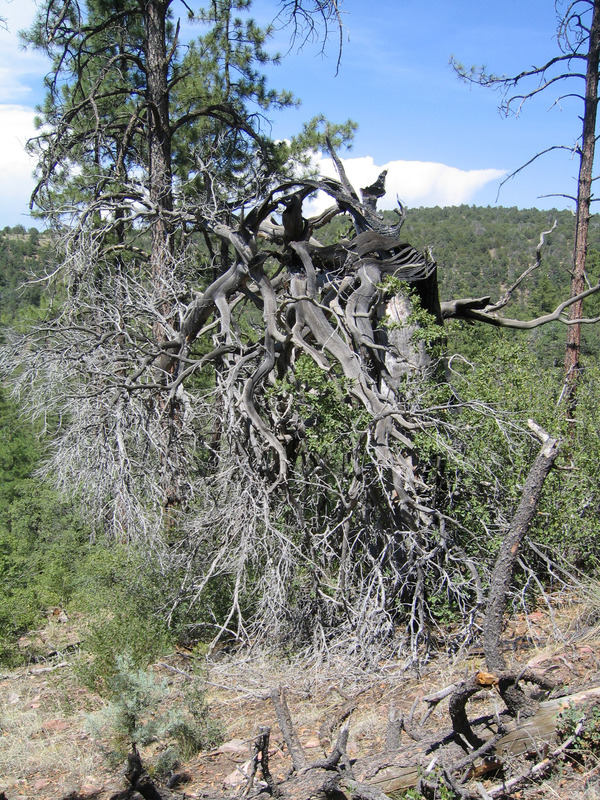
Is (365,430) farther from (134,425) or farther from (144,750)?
(144,750)

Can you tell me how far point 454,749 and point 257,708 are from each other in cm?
230

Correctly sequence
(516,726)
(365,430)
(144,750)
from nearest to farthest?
(516,726) < (144,750) < (365,430)

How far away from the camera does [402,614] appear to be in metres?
6.19

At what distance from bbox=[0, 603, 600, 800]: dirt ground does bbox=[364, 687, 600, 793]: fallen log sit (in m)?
0.15

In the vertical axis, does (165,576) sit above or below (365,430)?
below

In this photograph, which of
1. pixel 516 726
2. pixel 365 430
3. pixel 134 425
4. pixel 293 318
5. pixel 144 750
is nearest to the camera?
pixel 516 726

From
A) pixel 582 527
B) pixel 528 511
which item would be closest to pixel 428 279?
pixel 582 527

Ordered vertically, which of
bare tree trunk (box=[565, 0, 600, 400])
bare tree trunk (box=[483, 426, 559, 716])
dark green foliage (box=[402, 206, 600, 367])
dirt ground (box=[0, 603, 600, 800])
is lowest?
dirt ground (box=[0, 603, 600, 800])

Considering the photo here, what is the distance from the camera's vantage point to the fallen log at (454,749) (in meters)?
3.50

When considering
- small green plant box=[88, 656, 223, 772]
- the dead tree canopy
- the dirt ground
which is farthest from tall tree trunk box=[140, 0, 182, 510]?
small green plant box=[88, 656, 223, 772]

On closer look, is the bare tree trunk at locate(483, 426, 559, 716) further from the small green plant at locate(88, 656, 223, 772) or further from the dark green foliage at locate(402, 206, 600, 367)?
the dark green foliage at locate(402, 206, 600, 367)

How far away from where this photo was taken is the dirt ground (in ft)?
14.6

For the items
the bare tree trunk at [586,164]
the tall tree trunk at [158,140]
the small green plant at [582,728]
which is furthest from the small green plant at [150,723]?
the bare tree trunk at [586,164]

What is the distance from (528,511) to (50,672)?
541 cm
